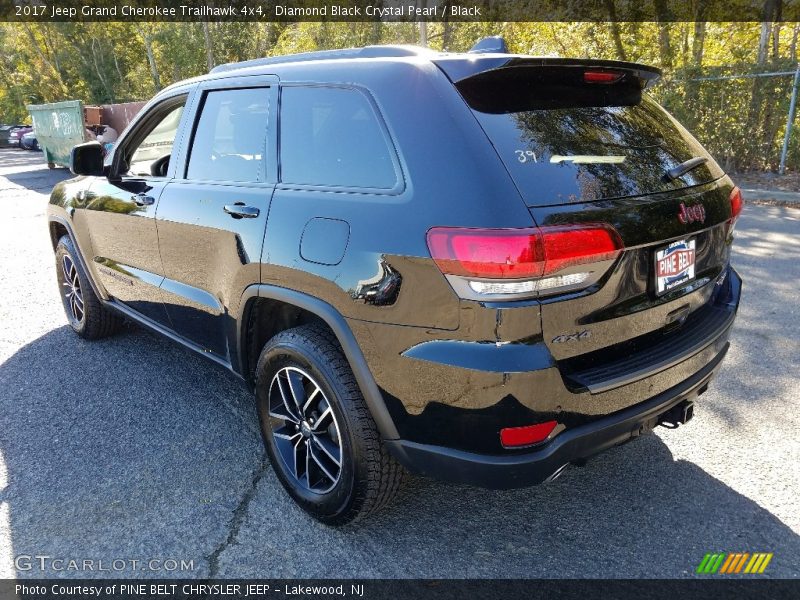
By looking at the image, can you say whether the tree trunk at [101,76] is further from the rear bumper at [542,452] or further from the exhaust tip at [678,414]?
the exhaust tip at [678,414]

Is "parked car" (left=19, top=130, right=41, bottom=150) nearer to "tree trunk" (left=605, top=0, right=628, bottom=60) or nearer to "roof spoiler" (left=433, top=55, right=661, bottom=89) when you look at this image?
"tree trunk" (left=605, top=0, right=628, bottom=60)

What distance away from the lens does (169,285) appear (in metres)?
3.37

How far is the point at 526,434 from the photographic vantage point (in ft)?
6.32

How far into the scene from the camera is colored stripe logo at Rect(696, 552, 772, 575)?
2.21 meters

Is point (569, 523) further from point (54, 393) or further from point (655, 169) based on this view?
point (54, 393)

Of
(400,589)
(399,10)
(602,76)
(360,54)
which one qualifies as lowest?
(400,589)

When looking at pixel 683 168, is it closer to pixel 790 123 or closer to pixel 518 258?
Answer: pixel 518 258

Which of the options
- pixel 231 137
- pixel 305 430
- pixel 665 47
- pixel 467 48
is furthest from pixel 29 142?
pixel 305 430

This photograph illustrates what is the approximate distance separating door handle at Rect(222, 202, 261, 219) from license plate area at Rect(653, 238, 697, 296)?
1.62 m

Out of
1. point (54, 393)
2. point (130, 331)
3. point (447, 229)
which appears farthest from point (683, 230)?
point (130, 331)

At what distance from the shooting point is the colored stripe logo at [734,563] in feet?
7.25

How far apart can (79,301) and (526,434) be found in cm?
399

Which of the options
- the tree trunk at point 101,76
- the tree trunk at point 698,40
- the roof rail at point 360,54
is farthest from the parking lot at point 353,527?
the tree trunk at point 101,76

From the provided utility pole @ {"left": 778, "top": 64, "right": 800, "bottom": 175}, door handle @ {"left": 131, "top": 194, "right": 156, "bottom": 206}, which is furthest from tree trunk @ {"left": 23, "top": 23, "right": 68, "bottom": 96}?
door handle @ {"left": 131, "top": 194, "right": 156, "bottom": 206}
